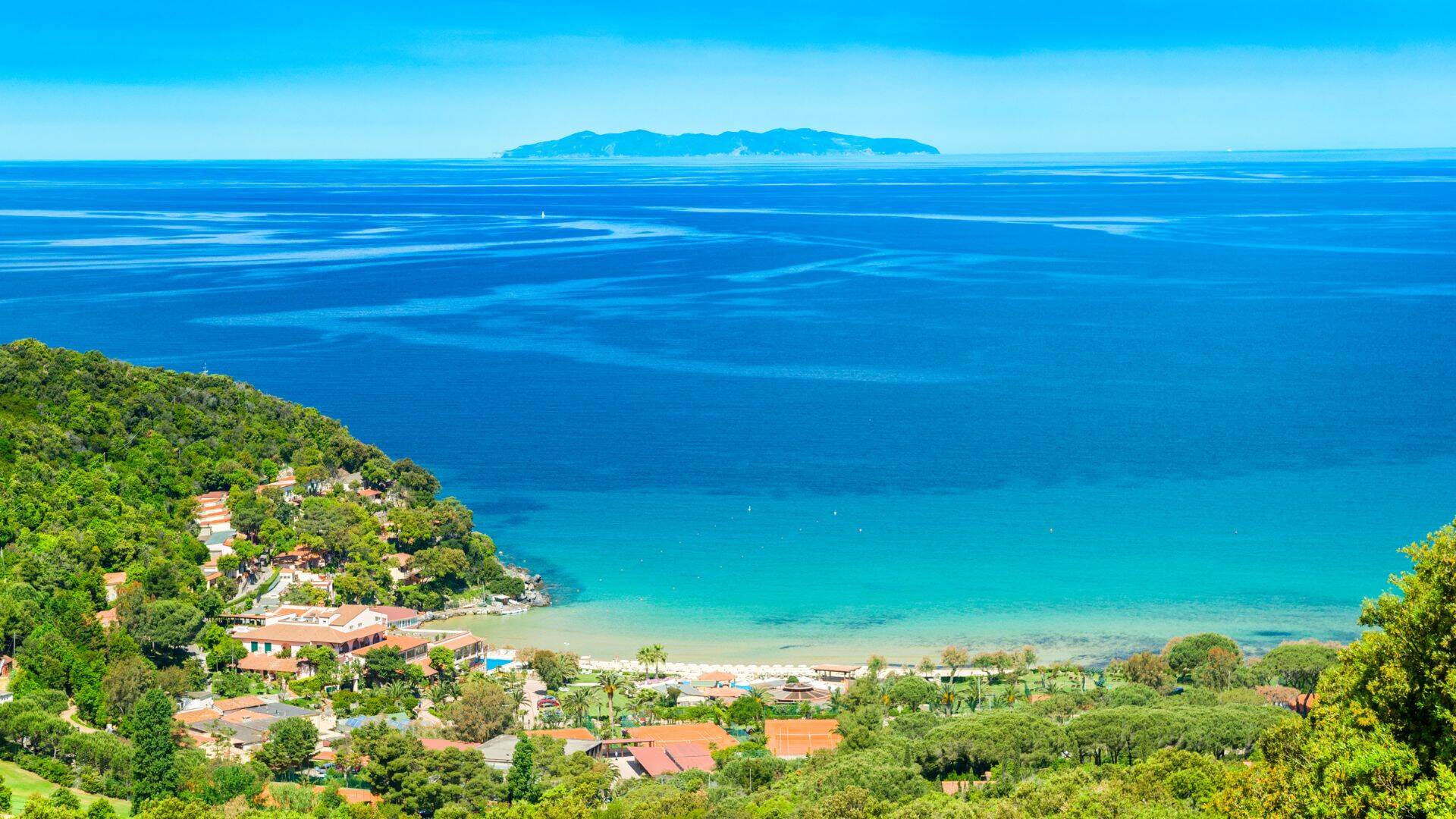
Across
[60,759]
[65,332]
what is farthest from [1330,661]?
[65,332]

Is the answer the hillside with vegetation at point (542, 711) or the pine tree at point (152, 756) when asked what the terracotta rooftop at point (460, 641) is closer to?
the hillside with vegetation at point (542, 711)

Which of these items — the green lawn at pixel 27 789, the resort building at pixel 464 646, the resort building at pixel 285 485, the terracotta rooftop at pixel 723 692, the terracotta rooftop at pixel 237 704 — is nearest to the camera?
the green lawn at pixel 27 789

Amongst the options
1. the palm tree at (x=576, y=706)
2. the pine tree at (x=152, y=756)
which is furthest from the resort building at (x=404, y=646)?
the pine tree at (x=152, y=756)

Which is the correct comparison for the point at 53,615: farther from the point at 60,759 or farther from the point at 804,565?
the point at 804,565

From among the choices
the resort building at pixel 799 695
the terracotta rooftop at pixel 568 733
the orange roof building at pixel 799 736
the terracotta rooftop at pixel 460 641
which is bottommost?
the terracotta rooftop at pixel 568 733

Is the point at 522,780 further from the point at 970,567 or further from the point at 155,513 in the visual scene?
the point at 155,513

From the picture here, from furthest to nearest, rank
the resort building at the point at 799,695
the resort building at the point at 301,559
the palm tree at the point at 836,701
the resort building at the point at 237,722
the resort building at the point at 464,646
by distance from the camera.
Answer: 1. the resort building at the point at 301,559
2. the resort building at the point at 464,646
3. the resort building at the point at 799,695
4. the palm tree at the point at 836,701
5. the resort building at the point at 237,722

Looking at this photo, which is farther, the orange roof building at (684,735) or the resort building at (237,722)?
the orange roof building at (684,735)
